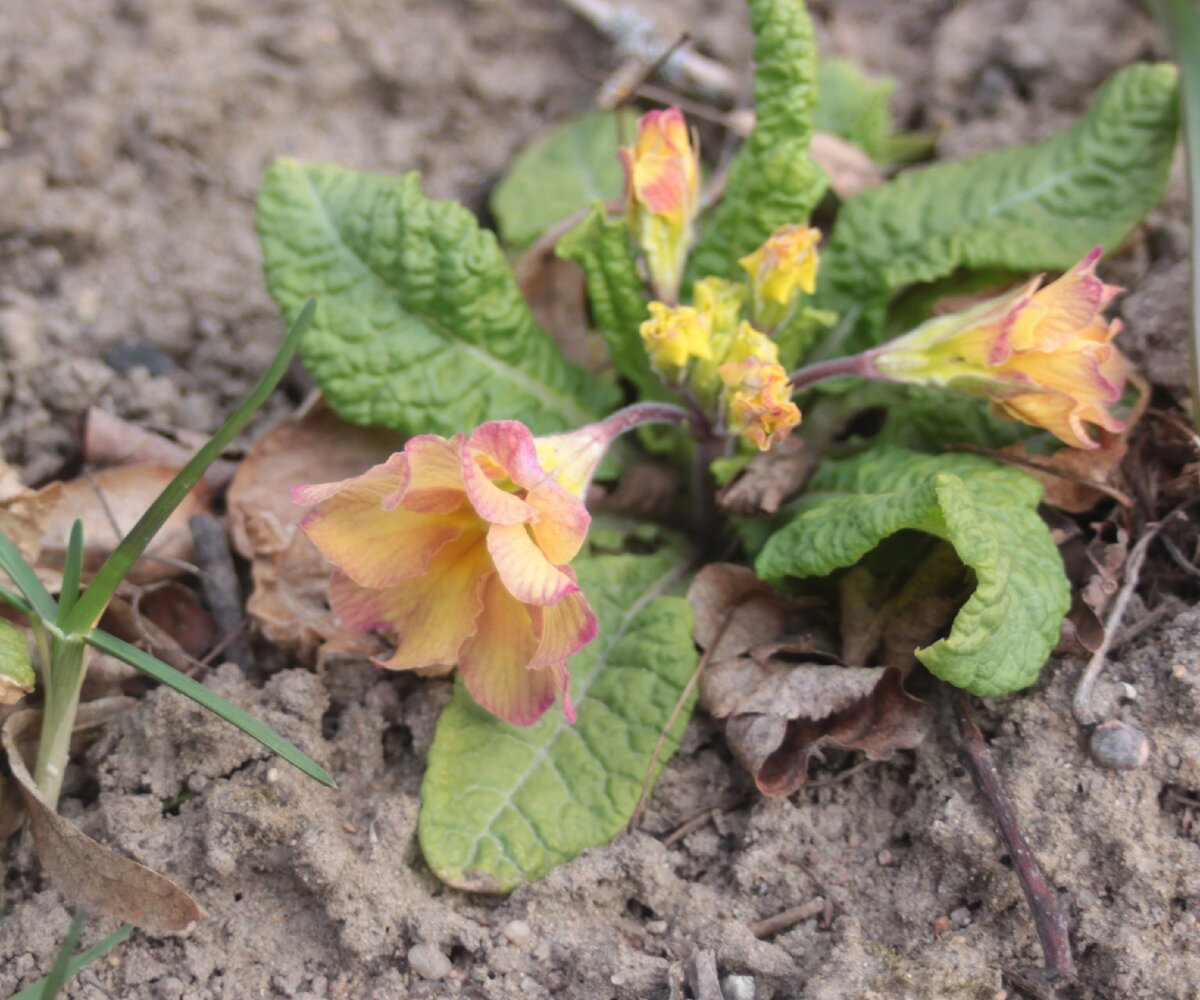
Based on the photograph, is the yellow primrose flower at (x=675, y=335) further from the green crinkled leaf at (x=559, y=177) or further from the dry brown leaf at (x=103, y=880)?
the dry brown leaf at (x=103, y=880)

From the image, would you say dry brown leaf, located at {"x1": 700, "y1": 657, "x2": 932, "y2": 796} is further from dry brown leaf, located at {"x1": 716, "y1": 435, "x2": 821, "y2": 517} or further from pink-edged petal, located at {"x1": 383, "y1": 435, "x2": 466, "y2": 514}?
pink-edged petal, located at {"x1": 383, "y1": 435, "x2": 466, "y2": 514}

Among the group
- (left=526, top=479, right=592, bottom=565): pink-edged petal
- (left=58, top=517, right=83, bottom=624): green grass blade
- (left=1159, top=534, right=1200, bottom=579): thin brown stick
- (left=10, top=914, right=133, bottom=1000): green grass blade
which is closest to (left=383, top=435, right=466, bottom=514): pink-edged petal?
(left=526, top=479, right=592, bottom=565): pink-edged petal

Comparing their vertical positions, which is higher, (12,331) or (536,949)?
(12,331)

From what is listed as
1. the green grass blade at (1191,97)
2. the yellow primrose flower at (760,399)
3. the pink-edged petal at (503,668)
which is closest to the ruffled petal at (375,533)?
the pink-edged petal at (503,668)

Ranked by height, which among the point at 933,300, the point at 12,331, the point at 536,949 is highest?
the point at 12,331

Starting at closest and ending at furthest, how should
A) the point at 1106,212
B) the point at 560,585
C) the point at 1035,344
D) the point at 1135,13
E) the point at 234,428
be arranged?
the point at 560,585 → the point at 234,428 → the point at 1035,344 → the point at 1106,212 → the point at 1135,13

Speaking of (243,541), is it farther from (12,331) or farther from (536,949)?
(536,949)

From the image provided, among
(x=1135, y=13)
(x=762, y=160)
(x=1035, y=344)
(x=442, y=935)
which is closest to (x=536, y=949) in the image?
(x=442, y=935)
